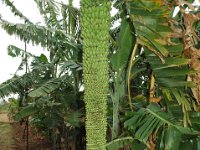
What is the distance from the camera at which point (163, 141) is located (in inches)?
55.9

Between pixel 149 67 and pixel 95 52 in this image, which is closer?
pixel 95 52

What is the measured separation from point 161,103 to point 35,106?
1373 mm

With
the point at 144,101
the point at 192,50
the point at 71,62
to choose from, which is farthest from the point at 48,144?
the point at 192,50

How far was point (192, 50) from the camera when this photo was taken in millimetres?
1293

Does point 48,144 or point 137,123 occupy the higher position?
point 137,123

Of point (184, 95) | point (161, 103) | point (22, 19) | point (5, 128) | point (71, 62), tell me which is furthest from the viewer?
point (5, 128)

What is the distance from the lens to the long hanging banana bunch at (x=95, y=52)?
2.63 feet

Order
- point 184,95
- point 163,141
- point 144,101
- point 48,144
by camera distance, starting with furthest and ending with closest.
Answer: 1. point 48,144
2. point 144,101
3. point 184,95
4. point 163,141

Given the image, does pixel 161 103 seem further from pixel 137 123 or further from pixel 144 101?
pixel 137 123

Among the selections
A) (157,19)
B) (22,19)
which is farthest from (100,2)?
(22,19)

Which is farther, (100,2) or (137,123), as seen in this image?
(137,123)

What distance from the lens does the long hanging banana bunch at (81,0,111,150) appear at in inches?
31.5

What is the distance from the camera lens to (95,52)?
2.64 ft

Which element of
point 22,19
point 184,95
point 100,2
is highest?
point 22,19
